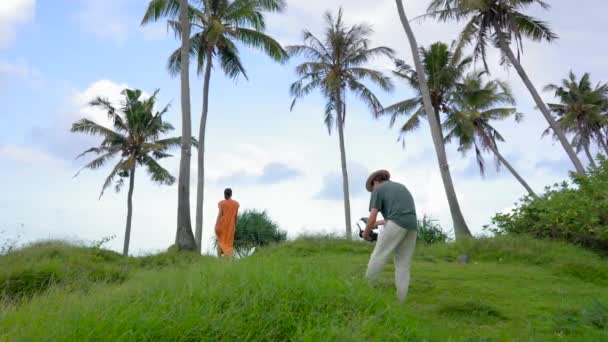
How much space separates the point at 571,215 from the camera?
15.4 meters

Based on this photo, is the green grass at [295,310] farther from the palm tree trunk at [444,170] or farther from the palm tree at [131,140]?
the palm tree at [131,140]

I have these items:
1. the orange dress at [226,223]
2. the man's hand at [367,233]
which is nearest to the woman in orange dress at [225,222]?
the orange dress at [226,223]

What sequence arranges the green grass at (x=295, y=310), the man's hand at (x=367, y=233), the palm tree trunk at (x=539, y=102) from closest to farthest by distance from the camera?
1. the green grass at (x=295, y=310)
2. the man's hand at (x=367, y=233)
3. the palm tree trunk at (x=539, y=102)

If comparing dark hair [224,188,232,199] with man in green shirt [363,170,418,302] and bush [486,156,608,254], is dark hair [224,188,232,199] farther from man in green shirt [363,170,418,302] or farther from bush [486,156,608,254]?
bush [486,156,608,254]

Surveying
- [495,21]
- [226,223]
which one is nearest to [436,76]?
[495,21]

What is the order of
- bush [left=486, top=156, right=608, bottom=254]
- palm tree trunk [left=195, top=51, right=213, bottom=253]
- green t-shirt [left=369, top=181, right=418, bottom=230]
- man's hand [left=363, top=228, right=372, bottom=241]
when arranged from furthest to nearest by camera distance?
1. palm tree trunk [left=195, top=51, right=213, bottom=253]
2. bush [left=486, top=156, right=608, bottom=254]
3. man's hand [left=363, top=228, right=372, bottom=241]
4. green t-shirt [left=369, top=181, right=418, bottom=230]

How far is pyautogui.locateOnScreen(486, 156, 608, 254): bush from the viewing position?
15.1 metres

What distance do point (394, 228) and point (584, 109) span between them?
32776 mm

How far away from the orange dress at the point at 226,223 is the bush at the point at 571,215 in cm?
A: 917

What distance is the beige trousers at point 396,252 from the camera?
23.2 feet

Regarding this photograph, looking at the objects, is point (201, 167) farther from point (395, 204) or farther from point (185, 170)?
point (395, 204)

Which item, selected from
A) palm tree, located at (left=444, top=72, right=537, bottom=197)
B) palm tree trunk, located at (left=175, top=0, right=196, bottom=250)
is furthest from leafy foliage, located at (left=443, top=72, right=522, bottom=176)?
palm tree trunk, located at (left=175, top=0, right=196, bottom=250)

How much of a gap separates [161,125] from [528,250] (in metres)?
22.2

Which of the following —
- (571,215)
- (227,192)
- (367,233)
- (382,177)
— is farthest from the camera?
(571,215)
